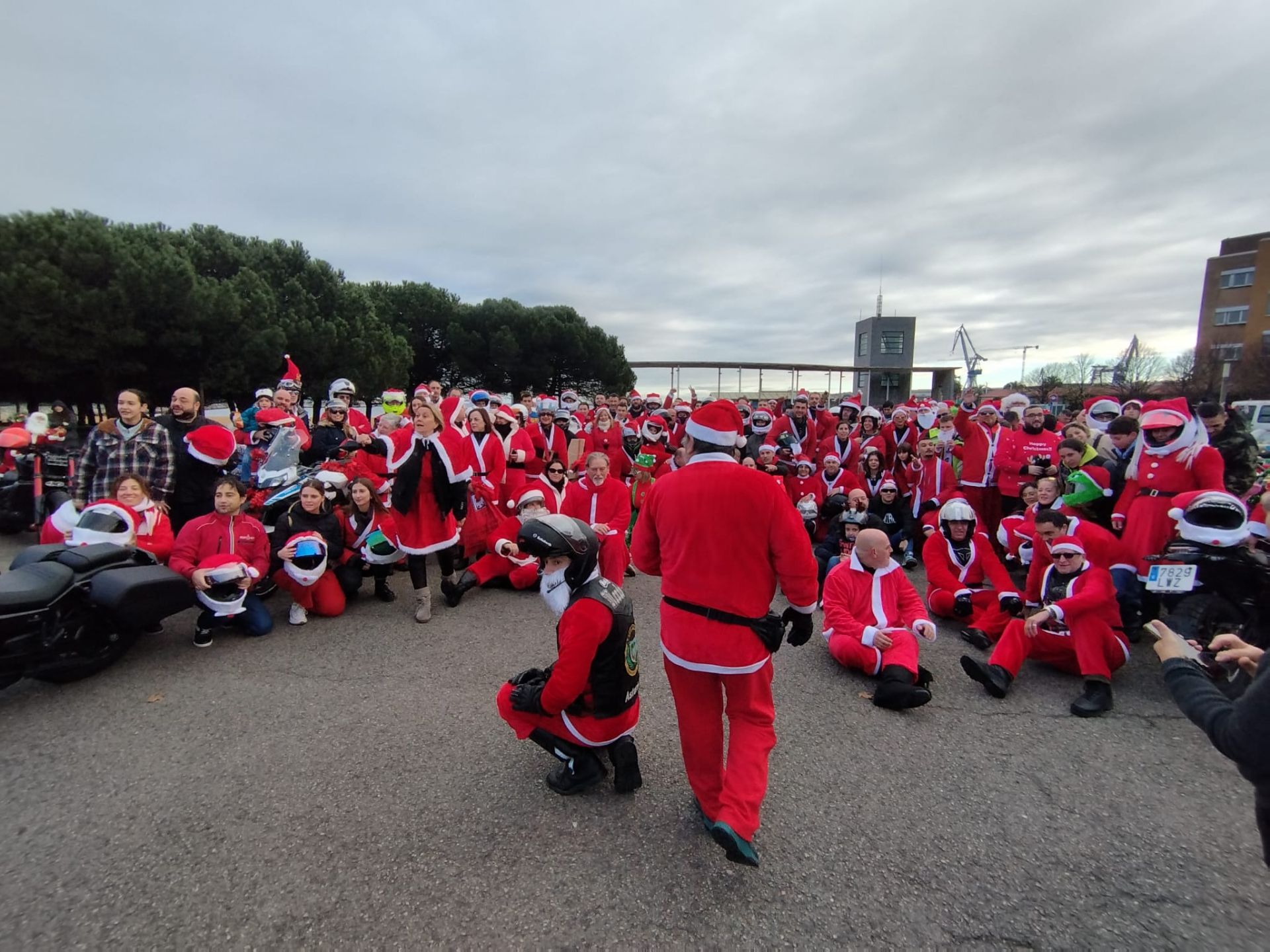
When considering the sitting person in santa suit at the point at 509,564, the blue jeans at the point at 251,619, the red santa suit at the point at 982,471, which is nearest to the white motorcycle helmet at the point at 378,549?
the sitting person in santa suit at the point at 509,564

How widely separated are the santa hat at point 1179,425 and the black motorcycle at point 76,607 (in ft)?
24.2

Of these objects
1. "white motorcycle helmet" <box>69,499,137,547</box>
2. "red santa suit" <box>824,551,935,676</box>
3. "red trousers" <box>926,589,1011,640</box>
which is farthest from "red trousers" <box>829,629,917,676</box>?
"white motorcycle helmet" <box>69,499,137,547</box>

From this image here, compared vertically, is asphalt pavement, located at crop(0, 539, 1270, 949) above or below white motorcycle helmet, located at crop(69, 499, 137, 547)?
below

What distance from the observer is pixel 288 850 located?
235 centimetres

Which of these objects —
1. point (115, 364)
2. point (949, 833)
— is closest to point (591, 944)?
point (949, 833)

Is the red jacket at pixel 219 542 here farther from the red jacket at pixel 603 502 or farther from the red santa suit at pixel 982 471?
the red santa suit at pixel 982 471

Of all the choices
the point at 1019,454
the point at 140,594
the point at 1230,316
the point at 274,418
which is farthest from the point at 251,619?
the point at 1230,316

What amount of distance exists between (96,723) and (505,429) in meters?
4.68

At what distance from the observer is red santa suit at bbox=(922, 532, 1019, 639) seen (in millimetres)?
4633

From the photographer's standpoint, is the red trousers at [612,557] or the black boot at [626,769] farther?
the red trousers at [612,557]

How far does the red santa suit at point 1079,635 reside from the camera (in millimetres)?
3729

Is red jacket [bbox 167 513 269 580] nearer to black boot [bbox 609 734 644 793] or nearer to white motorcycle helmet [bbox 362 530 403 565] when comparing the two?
white motorcycle helmet [bbox 362 530 403 565]

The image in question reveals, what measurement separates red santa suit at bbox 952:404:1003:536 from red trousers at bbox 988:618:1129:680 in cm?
321

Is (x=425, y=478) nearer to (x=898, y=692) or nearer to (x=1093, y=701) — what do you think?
(x=898, y=692)
